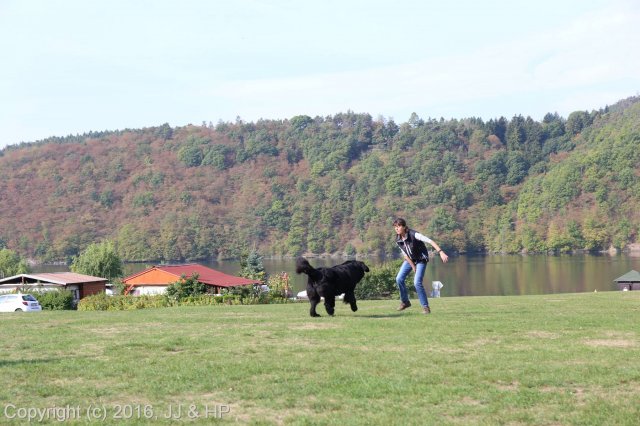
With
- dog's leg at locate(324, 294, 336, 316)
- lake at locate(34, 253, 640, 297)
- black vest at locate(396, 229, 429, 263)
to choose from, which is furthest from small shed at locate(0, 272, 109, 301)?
black vest at locate(396, 229, 429, 263)

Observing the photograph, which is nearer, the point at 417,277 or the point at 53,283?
the point at 417,277

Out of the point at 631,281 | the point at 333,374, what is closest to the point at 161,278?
the point at 631,281

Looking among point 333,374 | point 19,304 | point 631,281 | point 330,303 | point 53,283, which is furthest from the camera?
point 631,281

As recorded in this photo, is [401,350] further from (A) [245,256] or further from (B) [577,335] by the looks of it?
(A) [245,256]

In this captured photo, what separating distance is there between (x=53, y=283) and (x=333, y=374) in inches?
2194

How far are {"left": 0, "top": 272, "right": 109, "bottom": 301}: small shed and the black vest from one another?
1917 inches

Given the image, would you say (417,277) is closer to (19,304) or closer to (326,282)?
(326,282)

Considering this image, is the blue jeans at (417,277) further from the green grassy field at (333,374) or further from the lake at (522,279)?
the lake at (522,279)

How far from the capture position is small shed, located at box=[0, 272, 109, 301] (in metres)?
60.4

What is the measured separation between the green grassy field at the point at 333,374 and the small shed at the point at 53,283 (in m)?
49.8

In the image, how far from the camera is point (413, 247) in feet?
49.3

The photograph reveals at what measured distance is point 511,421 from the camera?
724cm

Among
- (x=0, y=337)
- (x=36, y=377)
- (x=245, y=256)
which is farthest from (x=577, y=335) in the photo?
(x=245, y=256)

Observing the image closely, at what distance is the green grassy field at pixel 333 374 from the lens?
7.57 meters
